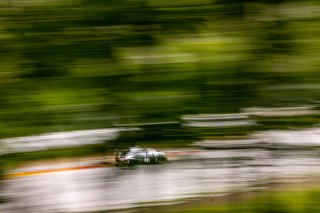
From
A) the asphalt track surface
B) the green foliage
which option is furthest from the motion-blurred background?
the asphalt track surface

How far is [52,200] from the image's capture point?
6.55 ft

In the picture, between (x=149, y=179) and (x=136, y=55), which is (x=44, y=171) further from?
(x=136, y=55)

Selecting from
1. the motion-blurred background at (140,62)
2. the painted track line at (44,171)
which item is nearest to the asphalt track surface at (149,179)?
the painted track line at (44,171)

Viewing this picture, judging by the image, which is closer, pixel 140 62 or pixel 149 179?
pixel 140 62

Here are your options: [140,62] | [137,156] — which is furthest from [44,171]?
[140,62]

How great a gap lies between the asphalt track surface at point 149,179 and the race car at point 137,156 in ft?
0.08

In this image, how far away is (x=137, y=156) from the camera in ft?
5.94

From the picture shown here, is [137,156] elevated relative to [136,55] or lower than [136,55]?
lower

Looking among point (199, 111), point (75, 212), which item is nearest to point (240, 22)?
point (199, 111)

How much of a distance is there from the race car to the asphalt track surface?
2 cm

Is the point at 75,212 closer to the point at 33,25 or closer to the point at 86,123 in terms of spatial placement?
the point at 86,123

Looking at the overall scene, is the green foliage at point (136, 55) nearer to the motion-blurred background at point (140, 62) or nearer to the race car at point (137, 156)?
the motion-blurred background at point (140, 62)

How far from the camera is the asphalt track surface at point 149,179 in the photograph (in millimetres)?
1865

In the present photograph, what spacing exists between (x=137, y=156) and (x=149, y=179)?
12cm
